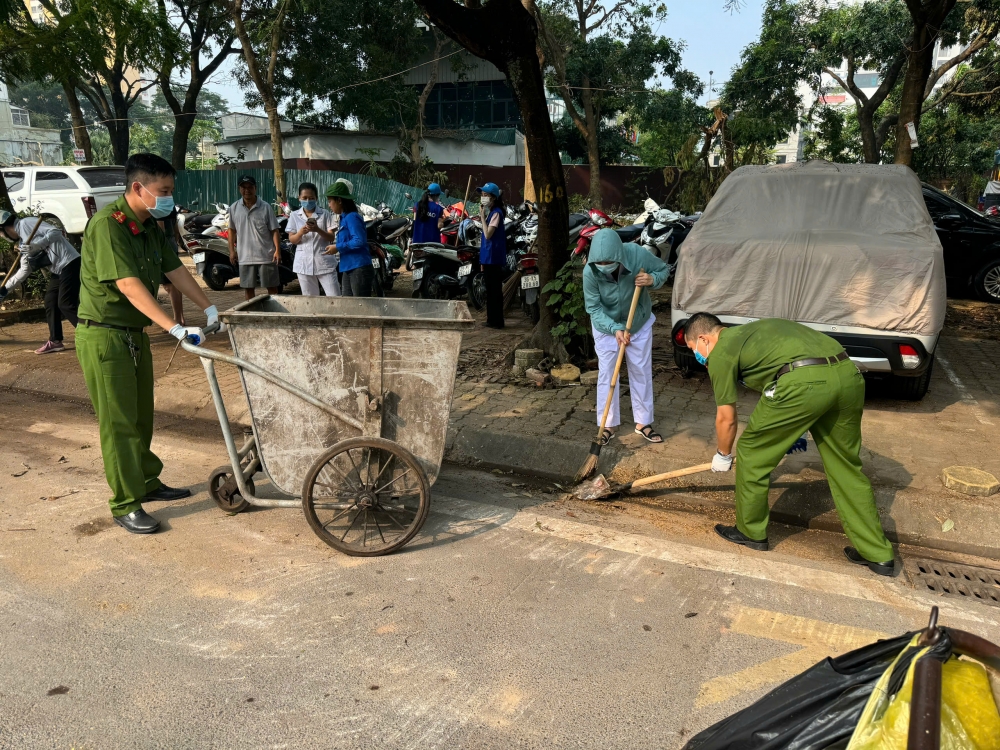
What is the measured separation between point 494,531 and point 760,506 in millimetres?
1356

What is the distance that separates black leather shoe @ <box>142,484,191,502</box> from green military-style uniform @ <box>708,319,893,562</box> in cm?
305

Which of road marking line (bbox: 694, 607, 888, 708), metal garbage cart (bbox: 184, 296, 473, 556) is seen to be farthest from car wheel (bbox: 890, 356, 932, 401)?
metal garbage cart (bbox: 184, 296, 473, 556)

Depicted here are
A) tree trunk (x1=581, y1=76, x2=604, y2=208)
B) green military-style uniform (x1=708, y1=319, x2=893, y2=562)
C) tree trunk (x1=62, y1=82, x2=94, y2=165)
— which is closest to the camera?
green military-style uniform (x1=708, y1=319, x2=893, y2=562)

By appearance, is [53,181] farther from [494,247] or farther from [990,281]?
[990,281]

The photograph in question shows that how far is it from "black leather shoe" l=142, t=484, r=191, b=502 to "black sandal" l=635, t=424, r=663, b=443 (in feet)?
9.65

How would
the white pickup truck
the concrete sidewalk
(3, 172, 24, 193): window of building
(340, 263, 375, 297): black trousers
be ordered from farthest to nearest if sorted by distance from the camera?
(3, 172, 24, 193): window of building < the white pickup truck < (340, 263, 375, 297): black trousers < the concrete sidewalk

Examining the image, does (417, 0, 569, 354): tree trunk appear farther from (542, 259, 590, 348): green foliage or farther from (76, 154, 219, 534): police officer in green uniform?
(76, 154, 219, 534): police officer in green uniform

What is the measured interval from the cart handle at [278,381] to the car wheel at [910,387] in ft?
14.5

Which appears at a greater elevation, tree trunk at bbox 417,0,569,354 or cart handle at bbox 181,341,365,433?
tree trunk at bbox 417,0,569,354

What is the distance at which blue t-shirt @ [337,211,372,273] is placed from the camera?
716cm

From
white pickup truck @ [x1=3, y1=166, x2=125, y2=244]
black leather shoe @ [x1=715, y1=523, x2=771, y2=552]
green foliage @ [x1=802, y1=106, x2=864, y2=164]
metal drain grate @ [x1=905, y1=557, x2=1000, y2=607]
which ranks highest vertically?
green foliage @ [x1=802, y1=106, x2=864, y2=164]

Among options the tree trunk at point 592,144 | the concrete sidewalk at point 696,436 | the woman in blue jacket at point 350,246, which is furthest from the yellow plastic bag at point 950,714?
the tree trunk at point 592,144

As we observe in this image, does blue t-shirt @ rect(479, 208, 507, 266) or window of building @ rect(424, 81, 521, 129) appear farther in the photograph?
window of building @ rect(424, 81, 521, 129)

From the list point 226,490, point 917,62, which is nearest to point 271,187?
point 917,62
